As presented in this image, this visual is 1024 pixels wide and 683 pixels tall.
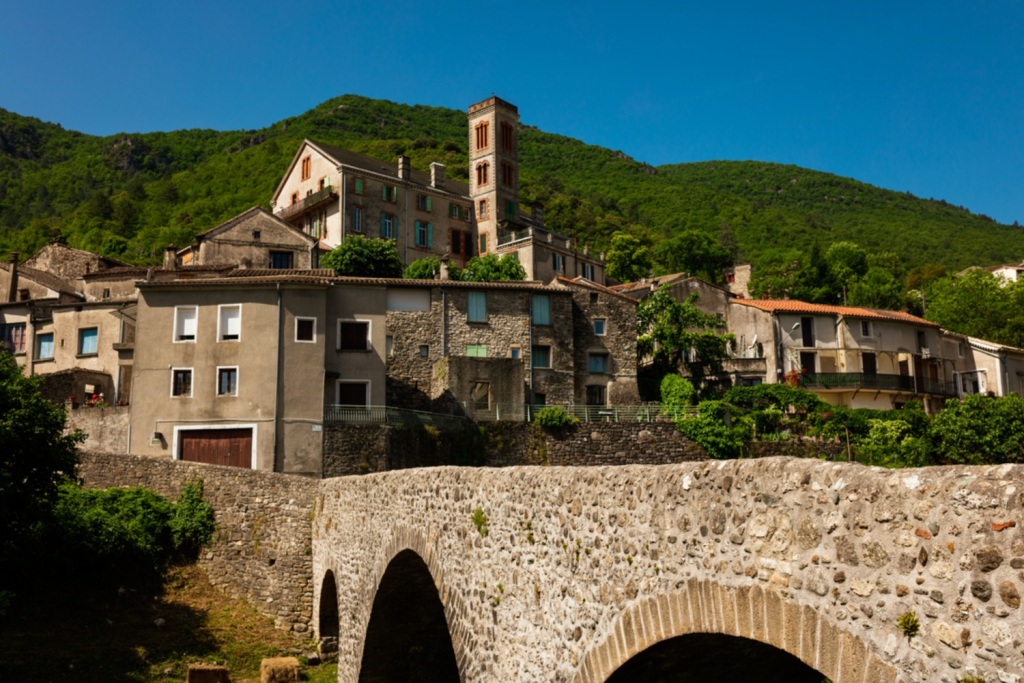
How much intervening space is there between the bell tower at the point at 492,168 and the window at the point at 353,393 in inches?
1185

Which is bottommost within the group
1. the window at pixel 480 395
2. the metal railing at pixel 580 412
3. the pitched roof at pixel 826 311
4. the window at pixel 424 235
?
the metal railing at pixel 580 412

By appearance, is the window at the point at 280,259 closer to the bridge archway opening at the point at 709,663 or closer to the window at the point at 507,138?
the window at the point at 507,138

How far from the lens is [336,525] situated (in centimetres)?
2070

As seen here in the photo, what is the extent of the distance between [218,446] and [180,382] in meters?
2.85

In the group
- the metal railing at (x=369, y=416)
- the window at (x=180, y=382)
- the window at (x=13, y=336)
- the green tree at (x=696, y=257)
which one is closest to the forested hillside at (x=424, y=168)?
the green tree at (x=696, y=257)

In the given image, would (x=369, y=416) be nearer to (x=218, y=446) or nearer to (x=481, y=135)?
(x=218, y=446)

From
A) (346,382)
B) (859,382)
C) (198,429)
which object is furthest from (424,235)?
(198,429)

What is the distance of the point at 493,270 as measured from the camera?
165ft

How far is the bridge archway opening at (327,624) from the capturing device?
22359 millimetres

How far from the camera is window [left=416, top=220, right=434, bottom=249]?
2370 inches

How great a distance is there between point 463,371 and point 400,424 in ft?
17.6

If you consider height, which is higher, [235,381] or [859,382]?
[859,382]

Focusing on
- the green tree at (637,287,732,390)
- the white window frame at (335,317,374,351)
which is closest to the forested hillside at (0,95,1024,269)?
the white window frame at (335,317,374,351)

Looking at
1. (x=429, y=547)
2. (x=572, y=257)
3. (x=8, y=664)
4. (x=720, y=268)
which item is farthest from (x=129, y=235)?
(x=429, y=547)
